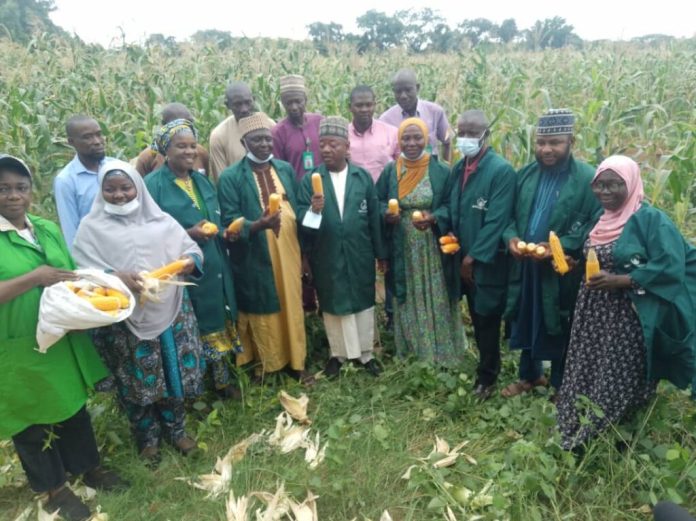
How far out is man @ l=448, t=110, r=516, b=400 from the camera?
3428 mm

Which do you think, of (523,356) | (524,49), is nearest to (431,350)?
(523,356)

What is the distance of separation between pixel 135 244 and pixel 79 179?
1058 mm

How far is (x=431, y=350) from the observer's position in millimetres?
4098

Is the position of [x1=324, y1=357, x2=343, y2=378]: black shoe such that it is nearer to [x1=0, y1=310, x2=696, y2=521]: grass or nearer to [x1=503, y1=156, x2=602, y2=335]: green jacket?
[x1=0, y1=310, x2=696, y2=521]: grass

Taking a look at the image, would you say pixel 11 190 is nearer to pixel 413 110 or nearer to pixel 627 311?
pixel 627 311

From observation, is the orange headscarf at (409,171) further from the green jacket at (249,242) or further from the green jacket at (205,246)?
the green jacket at (205,246)

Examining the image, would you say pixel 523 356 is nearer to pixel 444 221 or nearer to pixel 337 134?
pixel 444 221

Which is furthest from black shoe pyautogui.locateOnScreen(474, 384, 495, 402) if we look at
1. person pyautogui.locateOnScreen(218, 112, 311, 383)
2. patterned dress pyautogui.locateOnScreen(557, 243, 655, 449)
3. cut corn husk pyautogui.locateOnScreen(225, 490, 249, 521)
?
cut corn husk pyautogui.locateOnScreen(225, 490, 249, 521)

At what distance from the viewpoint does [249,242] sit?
3844 millimetres

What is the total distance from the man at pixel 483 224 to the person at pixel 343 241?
657 millimetres

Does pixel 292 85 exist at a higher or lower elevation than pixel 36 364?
higher

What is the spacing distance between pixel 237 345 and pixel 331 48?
8657 millimetres

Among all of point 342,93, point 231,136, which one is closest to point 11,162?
point 231,136

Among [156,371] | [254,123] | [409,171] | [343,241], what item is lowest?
[156,371]
